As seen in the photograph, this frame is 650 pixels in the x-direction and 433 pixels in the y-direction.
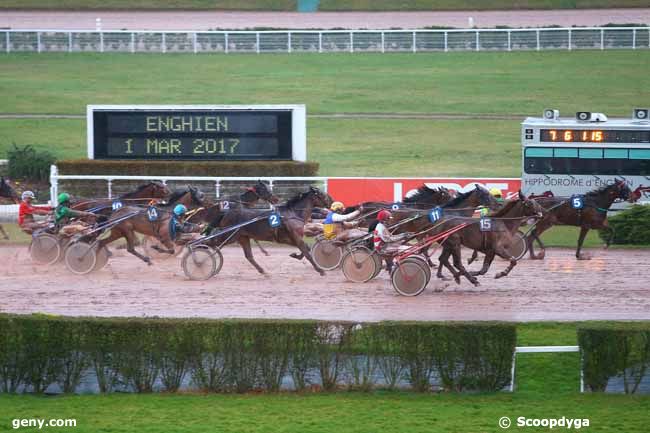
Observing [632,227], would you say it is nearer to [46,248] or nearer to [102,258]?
[102,258]

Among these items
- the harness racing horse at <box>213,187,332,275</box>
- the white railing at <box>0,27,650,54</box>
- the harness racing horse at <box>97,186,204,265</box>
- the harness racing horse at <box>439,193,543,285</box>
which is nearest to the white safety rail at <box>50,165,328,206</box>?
the harness racing horse at <box>97,186,204,265</box>

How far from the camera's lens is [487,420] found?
10234 millimetres

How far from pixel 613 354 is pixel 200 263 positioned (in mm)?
7327

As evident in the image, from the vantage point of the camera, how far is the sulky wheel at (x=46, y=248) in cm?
1784

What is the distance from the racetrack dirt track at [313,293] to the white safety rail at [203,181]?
3.79 metres

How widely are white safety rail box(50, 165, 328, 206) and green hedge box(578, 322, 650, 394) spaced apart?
11.7 meters

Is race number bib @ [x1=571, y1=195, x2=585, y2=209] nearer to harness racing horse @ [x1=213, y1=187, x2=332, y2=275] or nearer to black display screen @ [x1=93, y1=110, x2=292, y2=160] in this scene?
harness racing horse @ [x1=213, y1=187, x2=332, y2=275]

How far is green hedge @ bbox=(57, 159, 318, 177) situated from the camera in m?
23.0

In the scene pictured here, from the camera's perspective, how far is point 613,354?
11133mm

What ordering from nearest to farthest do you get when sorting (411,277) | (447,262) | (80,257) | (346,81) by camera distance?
1. (411,277)
2. (447,262)
3. (80,257)
4. (346,81)

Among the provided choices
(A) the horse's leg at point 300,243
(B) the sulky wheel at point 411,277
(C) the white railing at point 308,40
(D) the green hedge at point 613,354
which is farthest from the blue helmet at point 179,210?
(C) the white railing at point 308,40

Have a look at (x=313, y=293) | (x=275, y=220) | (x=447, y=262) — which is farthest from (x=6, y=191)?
(x=447, y=262)

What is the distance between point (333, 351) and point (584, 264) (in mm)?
7973

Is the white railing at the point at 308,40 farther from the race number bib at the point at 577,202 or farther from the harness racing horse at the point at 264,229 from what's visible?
the harness racing horse at the point at 264,229
